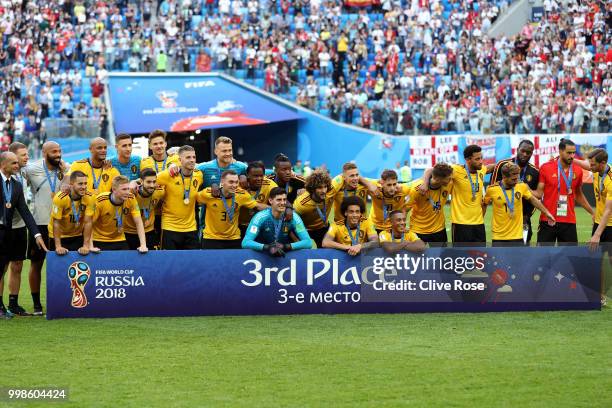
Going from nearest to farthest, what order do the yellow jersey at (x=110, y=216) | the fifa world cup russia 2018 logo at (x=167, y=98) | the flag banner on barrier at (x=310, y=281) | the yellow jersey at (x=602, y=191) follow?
the flag banner on barrier at (x=310, y=281) → the yellow jersey at (x=110, y=216) → the yellow jersey at (x=602, y=191) → the fifa world cup russia 2018 logo at (x=167, y=98)

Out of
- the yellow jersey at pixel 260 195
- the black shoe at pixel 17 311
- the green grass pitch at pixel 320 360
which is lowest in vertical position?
the black shoe at pixel 17 311

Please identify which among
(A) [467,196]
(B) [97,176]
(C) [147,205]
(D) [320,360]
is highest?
→ (B) [97,176]

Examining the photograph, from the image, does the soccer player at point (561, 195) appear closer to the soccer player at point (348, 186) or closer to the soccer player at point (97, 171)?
the soccer player at point (348, 186)

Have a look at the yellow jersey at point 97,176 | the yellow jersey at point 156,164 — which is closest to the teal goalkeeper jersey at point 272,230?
the yellow jersey at point 156,164

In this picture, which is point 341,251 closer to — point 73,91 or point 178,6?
point 73,91

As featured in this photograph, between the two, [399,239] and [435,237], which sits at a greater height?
[399,239]

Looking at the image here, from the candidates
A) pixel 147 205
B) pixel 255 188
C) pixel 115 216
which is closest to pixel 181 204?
pixel 147 205

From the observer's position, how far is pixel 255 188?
42.7 feet

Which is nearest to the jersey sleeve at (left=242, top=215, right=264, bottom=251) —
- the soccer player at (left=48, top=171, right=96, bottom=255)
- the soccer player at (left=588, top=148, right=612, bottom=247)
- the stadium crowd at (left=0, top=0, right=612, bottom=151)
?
the soccer player at (left=48, top=171, right=96, bottom=255)

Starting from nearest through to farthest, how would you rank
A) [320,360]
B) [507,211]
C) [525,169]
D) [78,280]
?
[320,360] < [78,280] < [507,211] < [525,169]

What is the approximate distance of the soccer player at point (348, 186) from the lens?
1260cm

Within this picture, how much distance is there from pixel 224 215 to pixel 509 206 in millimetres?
3564

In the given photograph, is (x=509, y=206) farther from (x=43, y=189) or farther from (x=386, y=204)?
(x=43, y=189)

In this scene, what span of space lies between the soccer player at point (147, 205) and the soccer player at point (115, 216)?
0.66 feet
